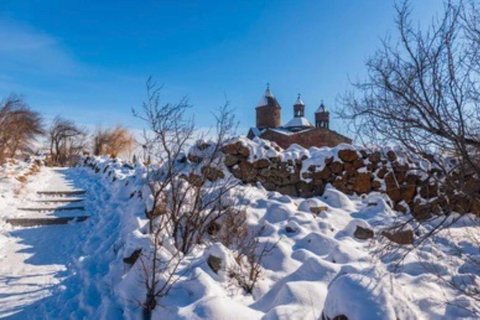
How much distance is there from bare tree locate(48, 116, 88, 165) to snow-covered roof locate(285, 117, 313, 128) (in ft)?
68.2

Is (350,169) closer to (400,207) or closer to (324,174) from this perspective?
(324,174)

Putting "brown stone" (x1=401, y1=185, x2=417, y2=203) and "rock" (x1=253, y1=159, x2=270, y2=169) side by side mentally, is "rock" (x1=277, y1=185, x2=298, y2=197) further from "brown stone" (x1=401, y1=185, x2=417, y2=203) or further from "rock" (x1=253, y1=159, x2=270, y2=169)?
"brown stone" (x1=401, y1=185, x2=417, y2=203)

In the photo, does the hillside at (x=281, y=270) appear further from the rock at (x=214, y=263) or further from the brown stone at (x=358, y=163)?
the brown stone at (x=358, y=163)

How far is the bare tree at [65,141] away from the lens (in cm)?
2483

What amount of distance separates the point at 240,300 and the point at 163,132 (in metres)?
1.81

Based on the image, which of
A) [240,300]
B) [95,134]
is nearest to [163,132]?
[240,300]

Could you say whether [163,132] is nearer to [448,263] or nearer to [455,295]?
[455,295]

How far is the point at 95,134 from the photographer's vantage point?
83.3 ft

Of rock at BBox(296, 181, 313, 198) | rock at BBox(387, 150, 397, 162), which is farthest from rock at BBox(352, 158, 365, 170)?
rock at BBox(296, 181, 313, 198)

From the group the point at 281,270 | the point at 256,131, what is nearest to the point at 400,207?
the point at 281,270

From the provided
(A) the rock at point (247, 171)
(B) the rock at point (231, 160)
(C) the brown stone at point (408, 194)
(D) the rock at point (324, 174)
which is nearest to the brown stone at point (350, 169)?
(D) the rock at point (324, 174)

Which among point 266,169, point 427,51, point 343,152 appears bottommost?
point 266,169

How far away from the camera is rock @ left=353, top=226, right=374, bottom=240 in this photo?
4518mm

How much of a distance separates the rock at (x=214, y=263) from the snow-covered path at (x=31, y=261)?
1.56 m
